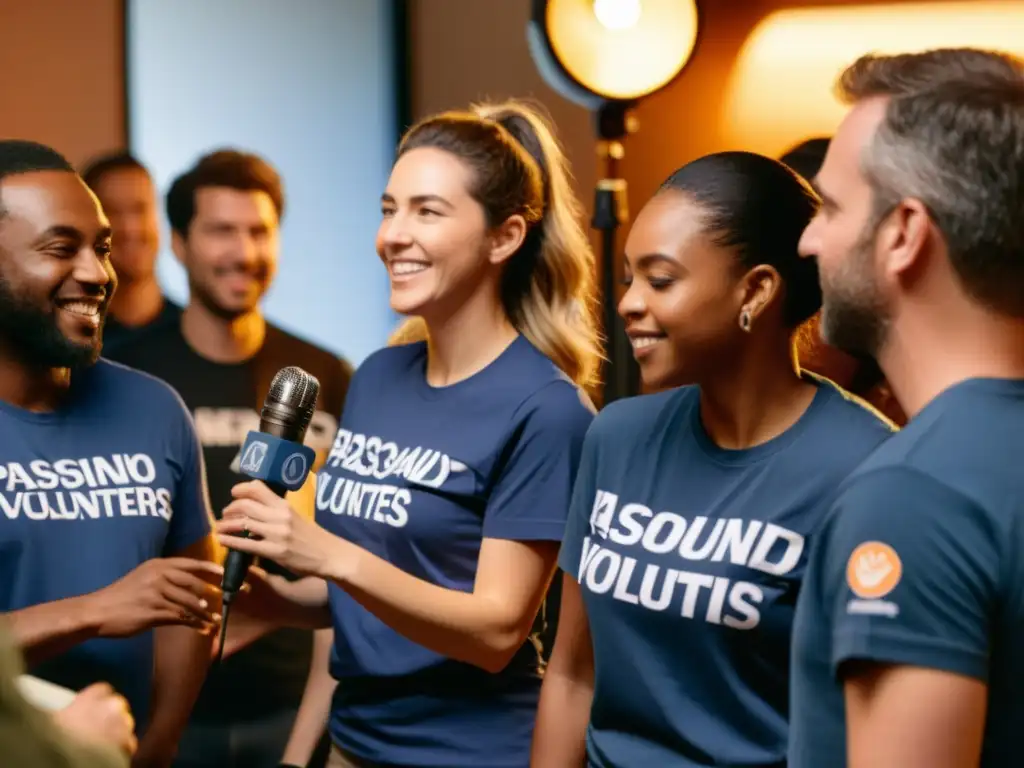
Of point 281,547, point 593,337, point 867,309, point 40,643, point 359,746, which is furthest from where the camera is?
point 593,337

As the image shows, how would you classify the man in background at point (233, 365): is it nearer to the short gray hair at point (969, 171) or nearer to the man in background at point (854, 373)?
the man in background at point (854, 373)

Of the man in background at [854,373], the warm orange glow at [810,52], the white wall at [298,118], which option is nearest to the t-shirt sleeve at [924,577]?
the man in background at [854,373]

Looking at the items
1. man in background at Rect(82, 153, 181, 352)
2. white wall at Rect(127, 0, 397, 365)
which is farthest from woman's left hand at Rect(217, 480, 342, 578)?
white wall at Rect(127, 0, 397, 365)

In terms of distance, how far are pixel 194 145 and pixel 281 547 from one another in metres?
2.64

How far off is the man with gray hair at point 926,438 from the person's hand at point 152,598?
3.02ft

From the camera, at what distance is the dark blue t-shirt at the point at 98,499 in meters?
1.92

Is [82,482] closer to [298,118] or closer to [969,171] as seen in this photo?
[969,171]

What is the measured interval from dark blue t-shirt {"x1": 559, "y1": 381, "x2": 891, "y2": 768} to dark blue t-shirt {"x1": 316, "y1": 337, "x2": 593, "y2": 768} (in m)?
0.26

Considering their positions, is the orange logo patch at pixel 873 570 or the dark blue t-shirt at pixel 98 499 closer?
the orange logo patch at pixel 873 570

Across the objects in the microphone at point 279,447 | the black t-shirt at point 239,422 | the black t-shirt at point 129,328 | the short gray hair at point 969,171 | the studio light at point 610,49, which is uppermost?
the studio light at point 610,49

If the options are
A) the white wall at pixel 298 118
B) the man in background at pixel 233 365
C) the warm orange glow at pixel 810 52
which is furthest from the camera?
the white wall at pixel 298 118

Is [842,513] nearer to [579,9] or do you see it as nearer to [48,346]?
[48,346]

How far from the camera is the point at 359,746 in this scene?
6.46 ft

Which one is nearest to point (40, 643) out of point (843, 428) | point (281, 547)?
point (281, 547)
